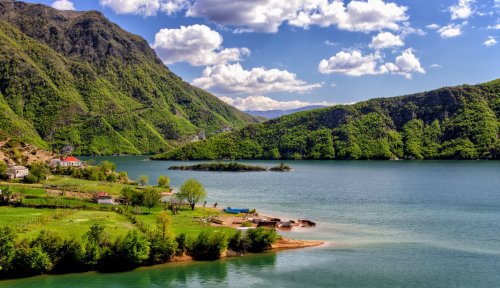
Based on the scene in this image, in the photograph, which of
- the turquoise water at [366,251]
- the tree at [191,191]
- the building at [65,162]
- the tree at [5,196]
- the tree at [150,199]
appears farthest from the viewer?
the building at [65,162]

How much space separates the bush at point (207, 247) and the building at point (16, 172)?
8247 cm

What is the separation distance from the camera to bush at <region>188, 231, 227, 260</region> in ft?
228

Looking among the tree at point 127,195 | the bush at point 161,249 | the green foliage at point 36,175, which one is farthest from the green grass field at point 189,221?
the green foliage at point 36,175

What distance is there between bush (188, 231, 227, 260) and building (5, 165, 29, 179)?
82472mm

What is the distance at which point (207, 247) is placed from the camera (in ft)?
229

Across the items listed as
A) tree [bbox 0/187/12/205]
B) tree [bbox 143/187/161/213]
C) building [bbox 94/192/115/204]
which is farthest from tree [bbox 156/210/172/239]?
tree [bbox 0/187/12/205]

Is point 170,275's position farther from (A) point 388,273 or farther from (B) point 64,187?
(B) point 64,187

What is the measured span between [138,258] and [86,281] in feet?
24.0

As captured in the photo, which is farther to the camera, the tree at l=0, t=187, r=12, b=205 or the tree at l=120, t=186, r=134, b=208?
the tree at l=120, t=186, r=134, b=208

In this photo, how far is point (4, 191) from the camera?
325ft

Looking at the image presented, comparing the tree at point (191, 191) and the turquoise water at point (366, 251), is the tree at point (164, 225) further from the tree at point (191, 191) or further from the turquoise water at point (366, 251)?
the tree at point (191, 191)

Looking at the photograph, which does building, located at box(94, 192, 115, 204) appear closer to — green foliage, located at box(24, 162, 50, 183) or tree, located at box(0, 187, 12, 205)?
tree, located at box(0, 187, 12, 205)

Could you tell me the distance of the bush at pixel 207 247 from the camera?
69.5 m

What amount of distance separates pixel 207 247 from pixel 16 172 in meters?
87.7
